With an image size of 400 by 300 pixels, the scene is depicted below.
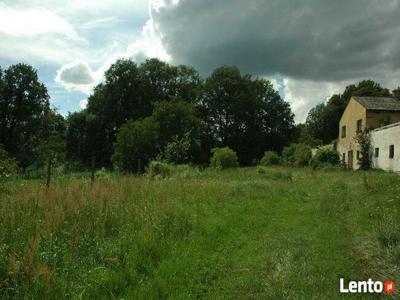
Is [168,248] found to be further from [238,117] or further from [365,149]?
[238,117]

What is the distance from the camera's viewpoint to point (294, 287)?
17.7 feet

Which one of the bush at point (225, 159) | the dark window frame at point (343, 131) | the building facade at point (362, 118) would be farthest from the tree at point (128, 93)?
the building facade at point (362, 118)

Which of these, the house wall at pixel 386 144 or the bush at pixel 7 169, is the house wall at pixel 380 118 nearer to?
the house wall at pixel 386 144

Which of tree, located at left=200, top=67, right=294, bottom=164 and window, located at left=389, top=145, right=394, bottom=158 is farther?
tree, located at left=200, top=67, right=294, bottom=164

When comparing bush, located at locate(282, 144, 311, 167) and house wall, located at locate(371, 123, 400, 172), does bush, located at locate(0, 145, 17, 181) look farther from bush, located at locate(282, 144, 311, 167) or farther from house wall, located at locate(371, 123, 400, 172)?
bush, located at locate(282, 144, 311, 167)

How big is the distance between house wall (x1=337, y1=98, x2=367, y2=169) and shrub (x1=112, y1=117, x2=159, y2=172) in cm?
1849

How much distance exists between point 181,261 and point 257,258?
1.37m

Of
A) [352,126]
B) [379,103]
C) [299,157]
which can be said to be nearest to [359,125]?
[352,126]

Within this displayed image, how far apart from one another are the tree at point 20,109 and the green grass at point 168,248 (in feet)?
144

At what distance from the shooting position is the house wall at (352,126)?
3656cm

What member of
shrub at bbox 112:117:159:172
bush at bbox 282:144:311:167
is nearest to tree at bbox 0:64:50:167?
shrub at bbox 112:117:159:172

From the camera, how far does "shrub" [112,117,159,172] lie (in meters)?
36.8

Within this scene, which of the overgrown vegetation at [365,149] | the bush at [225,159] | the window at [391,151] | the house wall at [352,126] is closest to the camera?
the window at [391,151]

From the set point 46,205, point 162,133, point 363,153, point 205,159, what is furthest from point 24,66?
point 46,205
